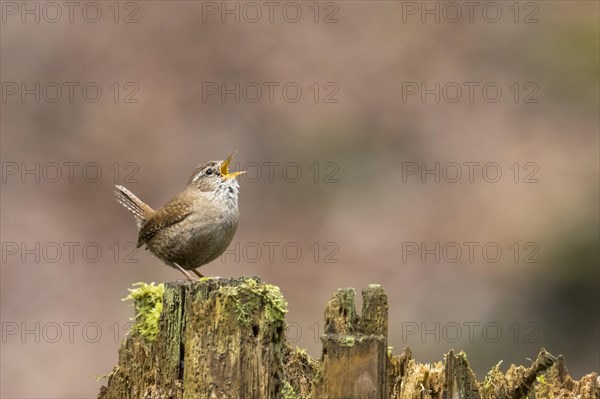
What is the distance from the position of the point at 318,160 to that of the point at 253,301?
7052 mm

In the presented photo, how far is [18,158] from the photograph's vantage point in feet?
34.7

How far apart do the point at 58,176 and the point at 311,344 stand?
3.39 m

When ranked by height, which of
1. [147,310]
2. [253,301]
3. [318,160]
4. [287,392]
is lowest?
[287,392]

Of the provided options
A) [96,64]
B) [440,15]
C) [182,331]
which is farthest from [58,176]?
[182,331]

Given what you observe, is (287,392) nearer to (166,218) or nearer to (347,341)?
(347,341)

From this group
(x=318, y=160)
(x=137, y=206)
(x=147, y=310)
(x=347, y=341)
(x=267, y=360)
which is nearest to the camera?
(x=347, y=341)

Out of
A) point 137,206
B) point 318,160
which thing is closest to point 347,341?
point 137,206

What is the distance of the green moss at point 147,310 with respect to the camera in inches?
165

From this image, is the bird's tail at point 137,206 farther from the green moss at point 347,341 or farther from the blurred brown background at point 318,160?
the green moss at point 347,341

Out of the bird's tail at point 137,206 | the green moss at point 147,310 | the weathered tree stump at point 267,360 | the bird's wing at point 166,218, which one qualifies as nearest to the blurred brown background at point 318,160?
the bird's tail at point 137,206

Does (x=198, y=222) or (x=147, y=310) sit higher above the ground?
(x=198, y=222)

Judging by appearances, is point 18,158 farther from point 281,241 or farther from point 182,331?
point 182,331

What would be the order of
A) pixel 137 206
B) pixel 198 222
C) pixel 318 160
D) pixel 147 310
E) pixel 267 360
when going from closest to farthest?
pixel 267 360 < pixel 147 310 < pixel 198 222 < pixel 137 206 < pixel 318 160

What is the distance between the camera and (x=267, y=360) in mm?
3635
